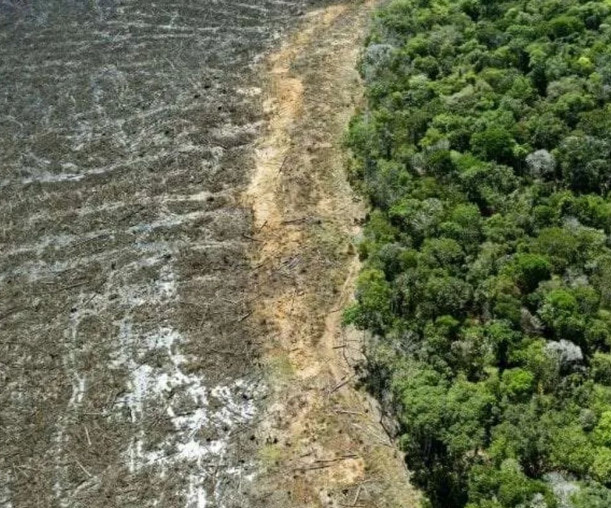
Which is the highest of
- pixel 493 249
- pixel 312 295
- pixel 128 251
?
pixel 493 249

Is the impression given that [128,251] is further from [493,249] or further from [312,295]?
[493,249]

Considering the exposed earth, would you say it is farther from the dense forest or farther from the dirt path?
the dense forest

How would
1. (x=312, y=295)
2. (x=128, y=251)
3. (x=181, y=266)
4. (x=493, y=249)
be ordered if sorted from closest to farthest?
1. (x=493, y=249)
2. (x=312, y=295)
3. (x=181, y=266)
4. (x=128, y=251)

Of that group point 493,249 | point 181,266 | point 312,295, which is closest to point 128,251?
point 181,266

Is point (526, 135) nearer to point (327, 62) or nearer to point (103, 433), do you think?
point (327, 62)

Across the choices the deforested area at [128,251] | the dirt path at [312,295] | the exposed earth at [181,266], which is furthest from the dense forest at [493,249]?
the deforested area at [128,251]

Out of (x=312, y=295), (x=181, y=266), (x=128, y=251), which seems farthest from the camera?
(x=128, y=251)

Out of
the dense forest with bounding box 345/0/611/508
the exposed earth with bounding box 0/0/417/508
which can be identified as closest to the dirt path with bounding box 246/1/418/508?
the exposed earth with bounding box 0/0/417/508
